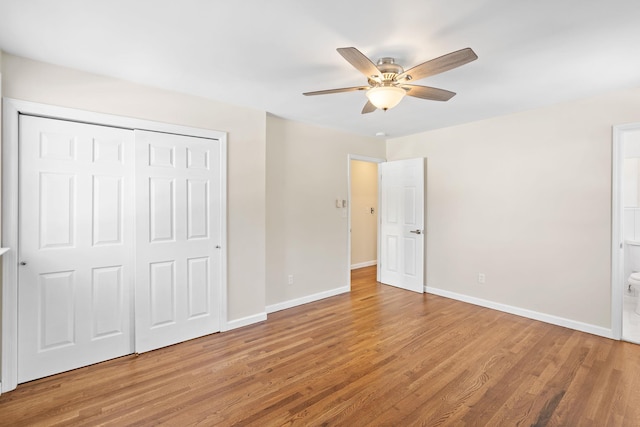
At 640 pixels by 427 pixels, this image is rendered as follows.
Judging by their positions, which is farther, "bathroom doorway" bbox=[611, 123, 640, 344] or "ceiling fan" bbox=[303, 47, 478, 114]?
"bathroom doorway" bbox=[611, 123, 640, 344]

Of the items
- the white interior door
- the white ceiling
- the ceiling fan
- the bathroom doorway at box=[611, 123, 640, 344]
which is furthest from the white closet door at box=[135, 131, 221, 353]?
the bathroom doorway at box=[611, 123, 640, 344]

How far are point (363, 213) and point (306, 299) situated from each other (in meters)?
2.90

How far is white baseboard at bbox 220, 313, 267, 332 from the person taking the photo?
3238 millimetres

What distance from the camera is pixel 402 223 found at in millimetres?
4844

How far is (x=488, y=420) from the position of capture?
189cm

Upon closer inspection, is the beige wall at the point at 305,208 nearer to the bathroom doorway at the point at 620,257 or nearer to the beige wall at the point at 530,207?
the beige wall at the point at 530,207

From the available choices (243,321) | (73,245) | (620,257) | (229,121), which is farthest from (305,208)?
(620,257)

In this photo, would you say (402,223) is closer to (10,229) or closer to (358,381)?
(358,381)

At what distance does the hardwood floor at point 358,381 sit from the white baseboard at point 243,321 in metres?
0.08

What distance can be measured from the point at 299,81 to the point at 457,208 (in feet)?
9.34

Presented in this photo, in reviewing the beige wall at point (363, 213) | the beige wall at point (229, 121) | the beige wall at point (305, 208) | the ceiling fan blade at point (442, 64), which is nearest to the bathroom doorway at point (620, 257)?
the ceiling fan blade at point (442, 64)

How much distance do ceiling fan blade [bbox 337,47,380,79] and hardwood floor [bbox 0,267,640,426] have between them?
219 cm

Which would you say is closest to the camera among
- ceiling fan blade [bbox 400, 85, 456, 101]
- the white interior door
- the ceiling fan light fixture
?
the ceiling fan light fixture

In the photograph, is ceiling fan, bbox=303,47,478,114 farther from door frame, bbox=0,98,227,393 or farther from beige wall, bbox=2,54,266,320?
door frame, bbox=0,98,227,393
